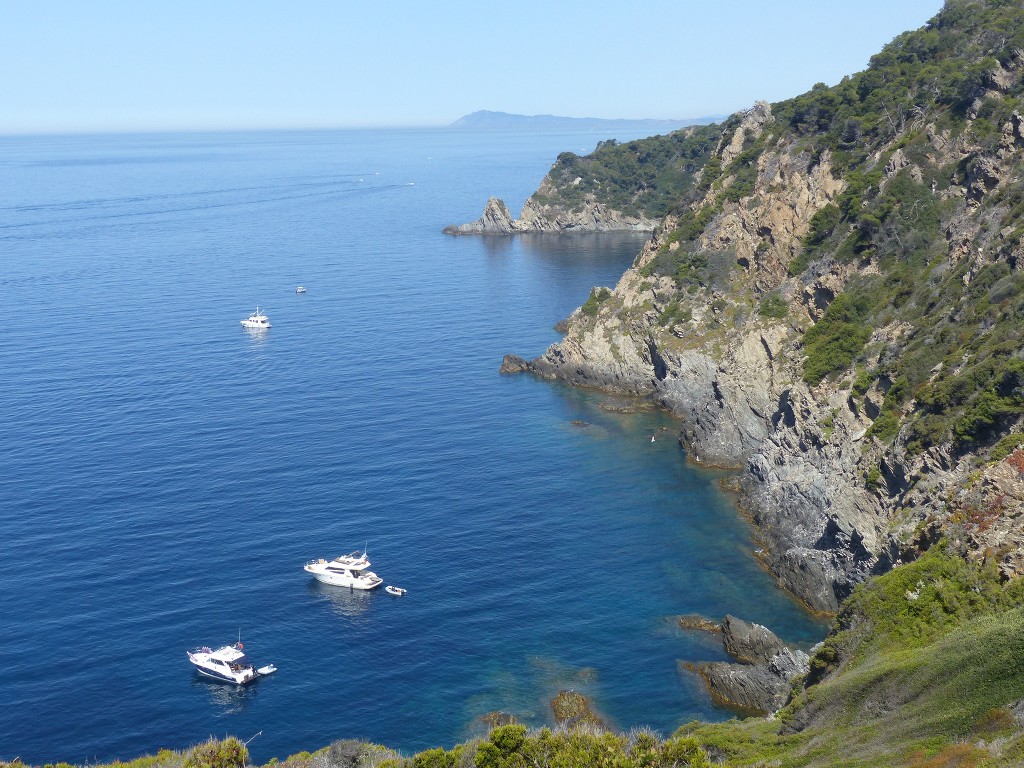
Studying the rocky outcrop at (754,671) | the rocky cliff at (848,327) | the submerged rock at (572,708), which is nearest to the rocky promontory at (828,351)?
the rocky cliff at (848,327)

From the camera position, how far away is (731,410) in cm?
9256

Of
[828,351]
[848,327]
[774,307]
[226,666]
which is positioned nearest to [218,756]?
[226,666]

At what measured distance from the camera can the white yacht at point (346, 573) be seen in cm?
6700

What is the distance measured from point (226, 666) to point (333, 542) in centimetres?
1803

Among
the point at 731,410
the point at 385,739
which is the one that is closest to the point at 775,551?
the point at 731,410

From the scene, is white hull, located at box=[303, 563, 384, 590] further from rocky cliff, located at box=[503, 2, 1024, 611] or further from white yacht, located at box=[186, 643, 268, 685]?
rocky cliff, located at box=[503, 2, 1024, 611]

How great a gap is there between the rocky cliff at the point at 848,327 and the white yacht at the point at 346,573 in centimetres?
2988

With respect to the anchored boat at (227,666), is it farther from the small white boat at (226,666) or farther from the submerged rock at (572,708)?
the submerged rock at (572,708)

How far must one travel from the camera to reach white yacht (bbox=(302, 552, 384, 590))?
67.0 m

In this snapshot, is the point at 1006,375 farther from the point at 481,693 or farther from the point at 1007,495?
the point at 481,693

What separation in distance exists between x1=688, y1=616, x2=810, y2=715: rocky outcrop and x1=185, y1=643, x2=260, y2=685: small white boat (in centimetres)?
2706

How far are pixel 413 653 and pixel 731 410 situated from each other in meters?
45.1

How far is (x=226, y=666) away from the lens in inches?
2207

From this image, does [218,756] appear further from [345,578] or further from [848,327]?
[848,327]
